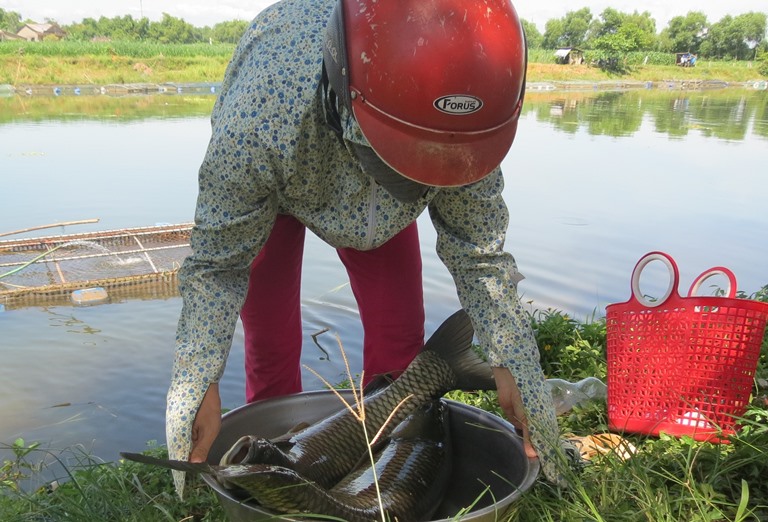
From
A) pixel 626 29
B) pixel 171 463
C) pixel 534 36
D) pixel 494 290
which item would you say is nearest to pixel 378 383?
pixel 494 290

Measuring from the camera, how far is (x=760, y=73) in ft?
144

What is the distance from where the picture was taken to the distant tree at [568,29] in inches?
2832

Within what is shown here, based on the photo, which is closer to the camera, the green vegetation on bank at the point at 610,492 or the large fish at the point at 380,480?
the large fish at the point at 380,480

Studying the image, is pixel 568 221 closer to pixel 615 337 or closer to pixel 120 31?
pixel 615 337

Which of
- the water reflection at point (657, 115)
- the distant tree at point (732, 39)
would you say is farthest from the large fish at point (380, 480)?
the distant tree at point (732, 39)

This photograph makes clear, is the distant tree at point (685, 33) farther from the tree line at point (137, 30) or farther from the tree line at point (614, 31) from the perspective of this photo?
the tree line at point (137, 30)

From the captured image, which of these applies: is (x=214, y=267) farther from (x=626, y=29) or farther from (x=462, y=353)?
(x=626, y=29)

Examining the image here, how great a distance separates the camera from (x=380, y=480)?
1758mm

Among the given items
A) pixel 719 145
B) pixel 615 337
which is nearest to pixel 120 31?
pixel 719 145

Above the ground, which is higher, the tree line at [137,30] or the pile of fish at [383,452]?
the tree line at [137,30]

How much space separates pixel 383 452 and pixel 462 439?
0.87 feet

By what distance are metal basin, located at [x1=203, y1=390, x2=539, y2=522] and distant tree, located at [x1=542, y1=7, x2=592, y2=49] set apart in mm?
73396

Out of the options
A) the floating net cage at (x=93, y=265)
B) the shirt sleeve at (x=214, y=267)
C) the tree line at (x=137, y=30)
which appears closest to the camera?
the shirt sleeve at (x=214, y=267)

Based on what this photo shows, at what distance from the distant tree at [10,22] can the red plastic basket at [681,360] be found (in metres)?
69.7
